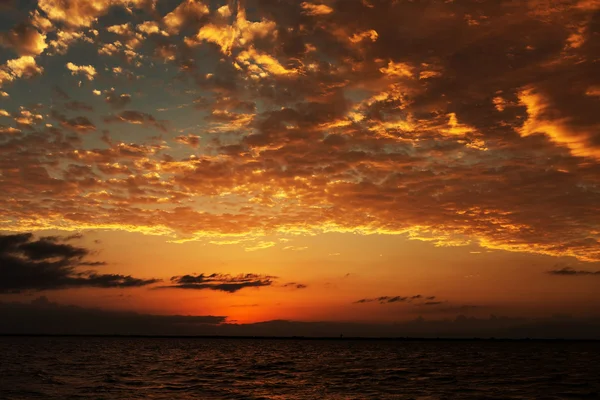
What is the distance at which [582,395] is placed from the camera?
1684 inches

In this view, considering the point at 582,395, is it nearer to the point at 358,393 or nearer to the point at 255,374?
the point at 358,393

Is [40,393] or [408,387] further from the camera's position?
[408,387]

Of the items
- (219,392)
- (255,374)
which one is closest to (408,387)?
(219,392)

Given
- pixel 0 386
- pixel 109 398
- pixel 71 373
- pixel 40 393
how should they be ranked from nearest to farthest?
pixel 109 398, pixel 40 393, pixel 0 386, pixel 71 373

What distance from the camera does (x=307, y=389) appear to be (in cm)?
4731

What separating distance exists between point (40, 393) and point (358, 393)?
27490 millimetres

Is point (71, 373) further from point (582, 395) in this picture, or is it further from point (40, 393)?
point (582, 395)

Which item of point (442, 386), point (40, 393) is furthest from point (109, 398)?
point (442, 386)

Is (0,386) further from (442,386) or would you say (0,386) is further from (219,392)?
(442,386)

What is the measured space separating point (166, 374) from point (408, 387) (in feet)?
103

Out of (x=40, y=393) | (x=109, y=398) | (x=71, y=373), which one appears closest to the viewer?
(x=109, y=398)

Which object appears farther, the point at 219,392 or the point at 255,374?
the point at 255,374

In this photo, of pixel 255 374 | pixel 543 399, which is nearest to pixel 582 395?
pixel 543 399

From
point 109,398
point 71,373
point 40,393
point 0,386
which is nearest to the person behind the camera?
point 109,398
